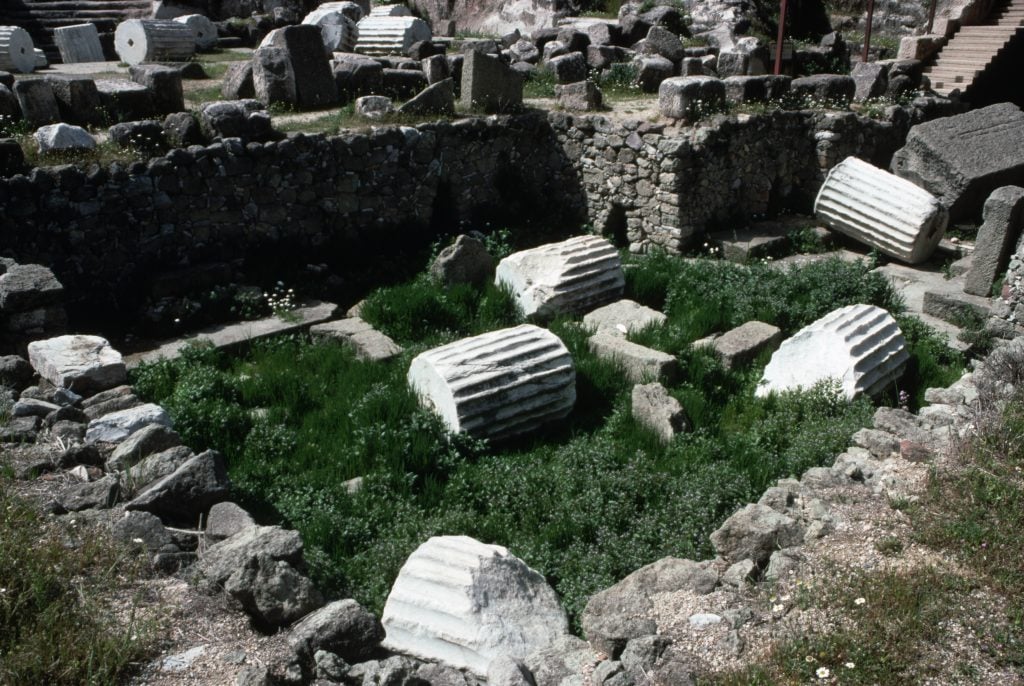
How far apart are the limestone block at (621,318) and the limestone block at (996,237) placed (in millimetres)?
3190

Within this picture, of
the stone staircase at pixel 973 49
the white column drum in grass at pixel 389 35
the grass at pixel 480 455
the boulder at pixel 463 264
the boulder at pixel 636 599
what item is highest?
the white column drum in grass at pixel 389 35

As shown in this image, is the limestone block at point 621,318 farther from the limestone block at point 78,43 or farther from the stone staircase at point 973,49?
the limestone block at point 78,43

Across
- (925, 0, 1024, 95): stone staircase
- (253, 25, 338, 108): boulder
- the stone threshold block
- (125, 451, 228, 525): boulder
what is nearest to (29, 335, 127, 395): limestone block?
(125, 451, 228, 525): boulder

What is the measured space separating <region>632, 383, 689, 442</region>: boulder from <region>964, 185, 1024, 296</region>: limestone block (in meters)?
→ 3.98

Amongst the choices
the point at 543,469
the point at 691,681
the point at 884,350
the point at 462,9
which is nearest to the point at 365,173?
the point at 543,469

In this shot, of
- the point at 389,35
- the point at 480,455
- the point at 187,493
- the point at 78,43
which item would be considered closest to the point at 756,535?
the point at 480,455

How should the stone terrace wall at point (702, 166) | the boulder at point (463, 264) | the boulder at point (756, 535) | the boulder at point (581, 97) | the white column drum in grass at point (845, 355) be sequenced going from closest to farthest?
the boulder at point (756, 535) → the white column drum in grass at point (845, 355) → the boulder at point (463, 264) → the stone terrace wall at point (702, 166) → the boulder at point (581, 97)

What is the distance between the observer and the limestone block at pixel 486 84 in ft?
38.3

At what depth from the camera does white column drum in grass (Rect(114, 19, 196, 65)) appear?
48.0 ft

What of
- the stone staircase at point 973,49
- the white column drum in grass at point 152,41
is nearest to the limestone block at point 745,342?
the stone staircase at point 973,49

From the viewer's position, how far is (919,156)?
11.5m

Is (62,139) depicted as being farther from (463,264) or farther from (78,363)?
(463,264)

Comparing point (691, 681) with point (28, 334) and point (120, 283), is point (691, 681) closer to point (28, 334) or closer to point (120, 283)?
point (28, 334)

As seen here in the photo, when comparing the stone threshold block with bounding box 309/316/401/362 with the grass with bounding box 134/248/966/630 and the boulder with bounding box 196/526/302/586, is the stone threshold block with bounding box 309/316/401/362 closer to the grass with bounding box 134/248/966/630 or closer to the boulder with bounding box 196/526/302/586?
the grass with bounding box 134/248/966/630
